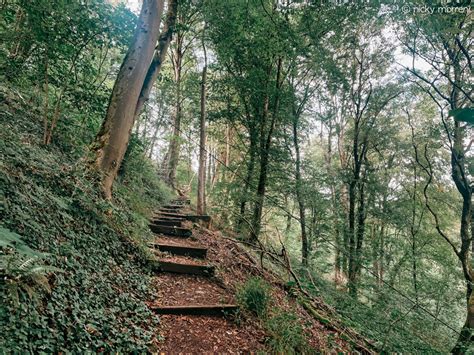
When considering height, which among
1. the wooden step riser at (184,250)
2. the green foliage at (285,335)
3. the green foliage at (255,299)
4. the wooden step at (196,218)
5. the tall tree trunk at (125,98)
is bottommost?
the green foliage at (285,335)

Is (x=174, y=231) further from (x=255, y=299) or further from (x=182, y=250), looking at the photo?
(x=255, y=299)

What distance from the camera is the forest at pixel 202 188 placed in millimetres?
2320

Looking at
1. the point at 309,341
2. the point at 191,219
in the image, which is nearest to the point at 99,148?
the point at 191,219

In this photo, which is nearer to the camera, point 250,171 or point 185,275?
point 185,275

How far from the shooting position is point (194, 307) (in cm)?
336

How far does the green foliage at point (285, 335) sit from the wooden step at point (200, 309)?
22.6 inches

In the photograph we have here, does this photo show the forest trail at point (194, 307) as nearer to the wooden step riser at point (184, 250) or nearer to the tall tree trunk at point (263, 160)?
the wooden step riser at point (184, 250)

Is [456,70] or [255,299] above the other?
[456,70]

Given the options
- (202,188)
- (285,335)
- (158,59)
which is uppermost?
(158,59)

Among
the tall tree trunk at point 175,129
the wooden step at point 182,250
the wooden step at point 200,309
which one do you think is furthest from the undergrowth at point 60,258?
the tall tree trunk at point 175,129

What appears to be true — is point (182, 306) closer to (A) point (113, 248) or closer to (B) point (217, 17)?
(A) point (113, 248)

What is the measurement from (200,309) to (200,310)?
0.01 meters

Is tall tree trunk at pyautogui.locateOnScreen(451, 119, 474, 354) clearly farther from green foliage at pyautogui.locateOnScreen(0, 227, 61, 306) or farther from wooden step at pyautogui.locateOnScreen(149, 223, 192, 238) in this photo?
green foliage at pyautogui.locateOnScreen(0, 227, 61, 306)

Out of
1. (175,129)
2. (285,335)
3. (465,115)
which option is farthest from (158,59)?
(175,129)
